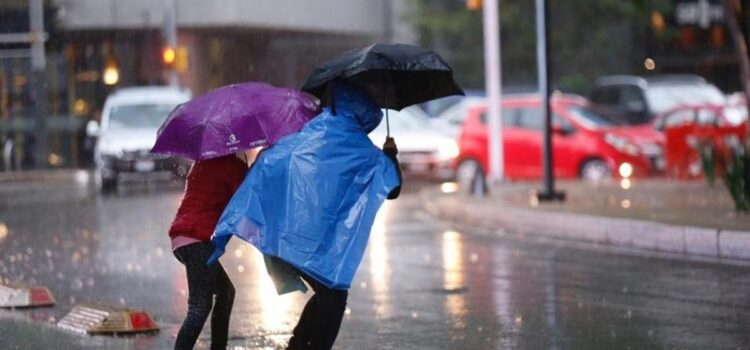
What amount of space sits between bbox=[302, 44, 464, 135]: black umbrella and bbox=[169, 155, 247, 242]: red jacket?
2.01ft

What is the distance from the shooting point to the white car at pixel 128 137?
2847 centimetres

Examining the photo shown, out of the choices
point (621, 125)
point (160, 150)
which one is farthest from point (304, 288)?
point (621, 125)

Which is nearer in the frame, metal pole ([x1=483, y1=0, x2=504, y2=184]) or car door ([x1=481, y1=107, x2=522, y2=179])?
metal pole ([x1=483, y1=0, x2=504, y2=184])

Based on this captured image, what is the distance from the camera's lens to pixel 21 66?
43531 millimetres

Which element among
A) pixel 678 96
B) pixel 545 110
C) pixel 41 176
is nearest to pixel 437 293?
pixel 545 110

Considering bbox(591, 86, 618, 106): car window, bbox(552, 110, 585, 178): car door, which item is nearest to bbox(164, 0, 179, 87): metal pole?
bbox(591, 86, 618, 106): car window

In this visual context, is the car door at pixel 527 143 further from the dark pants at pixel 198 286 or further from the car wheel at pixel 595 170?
the dark pants at pixel 198 286

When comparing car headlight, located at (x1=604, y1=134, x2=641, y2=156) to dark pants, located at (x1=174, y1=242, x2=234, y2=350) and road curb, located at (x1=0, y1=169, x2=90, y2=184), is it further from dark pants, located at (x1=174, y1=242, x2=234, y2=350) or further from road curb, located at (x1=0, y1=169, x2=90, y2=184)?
dark pants, located at (x1=174, y1=242, x2=234, y2=350)

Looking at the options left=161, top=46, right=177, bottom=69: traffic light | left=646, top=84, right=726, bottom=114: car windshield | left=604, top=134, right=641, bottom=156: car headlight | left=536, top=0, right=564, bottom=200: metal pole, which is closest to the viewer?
left=536, top=0, right=564, bottom=200: metal pole

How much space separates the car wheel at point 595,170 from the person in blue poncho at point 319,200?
59.7 ft

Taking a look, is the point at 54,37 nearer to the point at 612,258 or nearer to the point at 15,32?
the point at 15,32

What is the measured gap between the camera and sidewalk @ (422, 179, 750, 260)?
1474cm

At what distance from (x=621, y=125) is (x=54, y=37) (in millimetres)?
20752

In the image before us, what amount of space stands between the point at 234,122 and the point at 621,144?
18.2 m
